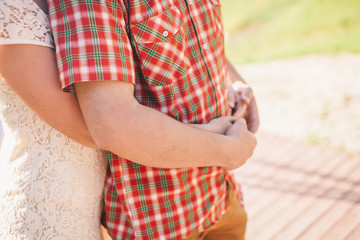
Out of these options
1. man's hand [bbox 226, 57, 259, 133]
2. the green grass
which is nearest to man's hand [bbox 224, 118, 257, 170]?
man's hand [bbox 226, 57, 259, 133]

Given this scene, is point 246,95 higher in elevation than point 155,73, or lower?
lower

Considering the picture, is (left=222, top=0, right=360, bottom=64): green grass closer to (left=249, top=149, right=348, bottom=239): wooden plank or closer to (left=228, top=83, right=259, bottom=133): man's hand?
(left=249, top=149, right=348, bottom=239): wooden plank

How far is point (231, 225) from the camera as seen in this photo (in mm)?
1504

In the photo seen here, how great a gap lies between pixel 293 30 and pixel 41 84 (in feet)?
35.5

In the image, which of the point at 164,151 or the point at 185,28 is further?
the point at 185,28

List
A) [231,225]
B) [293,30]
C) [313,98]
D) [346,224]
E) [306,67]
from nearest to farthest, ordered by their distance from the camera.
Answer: [231,225] → [346,224] → [313,98] → [306,67] → [293,30]

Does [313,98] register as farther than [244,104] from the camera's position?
Yes

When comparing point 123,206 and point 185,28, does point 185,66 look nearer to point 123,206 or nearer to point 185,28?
point 185,28

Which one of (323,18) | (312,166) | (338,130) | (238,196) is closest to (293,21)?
(323,18)

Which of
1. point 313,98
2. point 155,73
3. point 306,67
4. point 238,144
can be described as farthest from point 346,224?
point 306,67

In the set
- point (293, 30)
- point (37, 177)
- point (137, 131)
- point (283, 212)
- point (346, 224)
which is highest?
point (137, 131)

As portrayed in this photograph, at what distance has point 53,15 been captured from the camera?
97 centimetres

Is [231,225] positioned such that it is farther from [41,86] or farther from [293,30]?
[293,30]

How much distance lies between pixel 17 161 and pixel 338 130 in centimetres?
426
